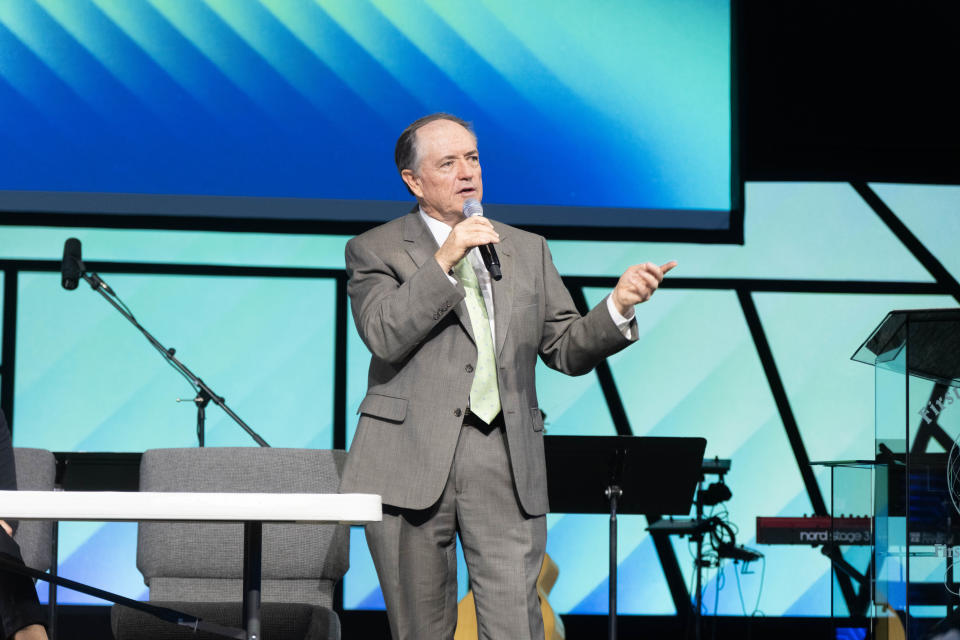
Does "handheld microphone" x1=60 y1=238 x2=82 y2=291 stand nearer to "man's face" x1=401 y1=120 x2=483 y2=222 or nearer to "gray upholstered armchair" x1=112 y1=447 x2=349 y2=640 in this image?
"gray upholstered armchair" x1=112 y1=447 x2=349 y2=640

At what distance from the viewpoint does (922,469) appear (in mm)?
2635

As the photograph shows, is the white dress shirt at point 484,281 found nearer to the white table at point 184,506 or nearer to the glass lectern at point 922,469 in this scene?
the white table at point 184,506

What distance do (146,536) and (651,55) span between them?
324 centimetres

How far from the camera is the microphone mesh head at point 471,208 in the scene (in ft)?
6.88

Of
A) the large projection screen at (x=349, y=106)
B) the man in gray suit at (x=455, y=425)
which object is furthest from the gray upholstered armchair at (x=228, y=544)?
the large projection screen at (x=349, y=106)

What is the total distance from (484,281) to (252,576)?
86 cm

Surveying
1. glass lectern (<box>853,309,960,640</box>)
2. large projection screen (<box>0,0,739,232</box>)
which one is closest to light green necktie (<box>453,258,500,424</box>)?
glass lectern (<box>853,309,960,640</box>)

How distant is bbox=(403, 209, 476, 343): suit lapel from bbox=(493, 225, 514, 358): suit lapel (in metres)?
0.06

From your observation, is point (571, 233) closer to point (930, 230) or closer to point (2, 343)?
point (930, 230)

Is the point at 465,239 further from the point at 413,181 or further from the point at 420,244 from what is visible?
the point at 413,181

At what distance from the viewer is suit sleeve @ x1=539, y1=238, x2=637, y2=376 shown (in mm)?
2072

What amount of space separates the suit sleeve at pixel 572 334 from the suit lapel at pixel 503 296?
0.10 m

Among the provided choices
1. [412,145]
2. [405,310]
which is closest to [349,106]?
[412,145]

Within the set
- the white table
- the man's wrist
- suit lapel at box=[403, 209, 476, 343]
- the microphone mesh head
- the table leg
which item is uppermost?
the microphone mesh head
